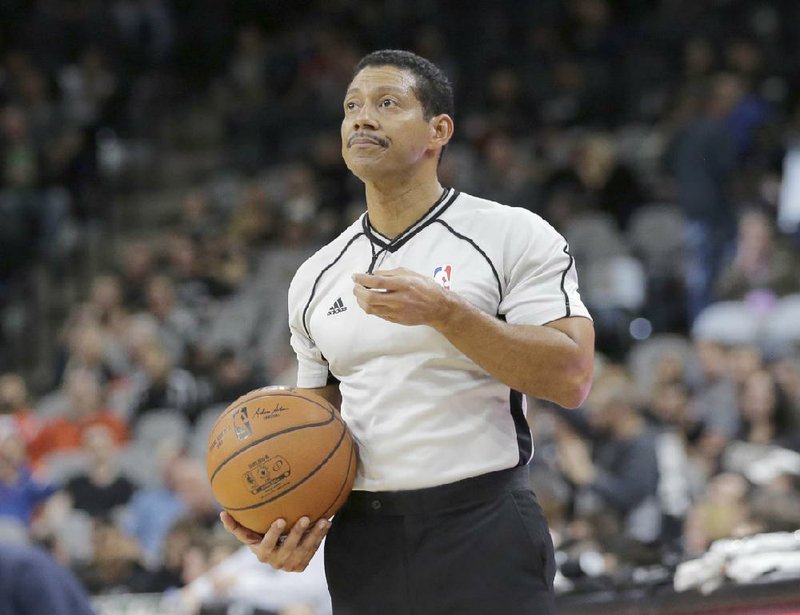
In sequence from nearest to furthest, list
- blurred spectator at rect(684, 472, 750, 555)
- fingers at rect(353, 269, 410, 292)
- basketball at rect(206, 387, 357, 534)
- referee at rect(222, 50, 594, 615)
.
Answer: fingers at rect(353, 269, 410, 292)
referee at rect(222, 50, 594, 615)
basketball at rect(206, 387, 357, 534)
blurred spectator at rect(684, 472, 750, 555)

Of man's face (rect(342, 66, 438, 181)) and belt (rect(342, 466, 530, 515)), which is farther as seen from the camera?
man's face (rect(342, 66, 438, 181))

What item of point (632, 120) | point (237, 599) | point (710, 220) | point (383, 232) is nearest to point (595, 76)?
point (632, 120)

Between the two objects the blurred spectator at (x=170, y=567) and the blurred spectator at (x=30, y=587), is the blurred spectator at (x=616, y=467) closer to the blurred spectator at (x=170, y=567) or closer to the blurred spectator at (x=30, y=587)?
the blurred spectator at (x=170, y=567)

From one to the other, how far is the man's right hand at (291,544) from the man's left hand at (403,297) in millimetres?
567

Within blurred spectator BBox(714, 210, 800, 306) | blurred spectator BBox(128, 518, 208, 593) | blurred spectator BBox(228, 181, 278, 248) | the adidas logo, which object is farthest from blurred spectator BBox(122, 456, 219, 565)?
the adidas logo

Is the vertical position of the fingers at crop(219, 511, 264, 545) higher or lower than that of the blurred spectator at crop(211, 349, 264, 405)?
higher

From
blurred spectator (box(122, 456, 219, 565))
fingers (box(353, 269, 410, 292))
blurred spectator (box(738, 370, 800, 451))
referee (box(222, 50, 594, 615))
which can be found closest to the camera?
fingers (box(353, 269, 410, 292))

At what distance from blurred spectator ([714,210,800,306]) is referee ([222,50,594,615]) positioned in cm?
607

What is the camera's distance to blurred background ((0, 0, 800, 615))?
7258 mm

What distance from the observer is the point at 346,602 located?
9.55 ft

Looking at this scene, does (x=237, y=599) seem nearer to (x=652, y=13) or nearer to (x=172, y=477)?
(x=172, y=477)

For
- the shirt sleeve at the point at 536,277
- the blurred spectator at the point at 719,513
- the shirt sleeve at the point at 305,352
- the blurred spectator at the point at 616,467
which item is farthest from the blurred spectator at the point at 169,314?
the shirt sleeve at the point at 536,277

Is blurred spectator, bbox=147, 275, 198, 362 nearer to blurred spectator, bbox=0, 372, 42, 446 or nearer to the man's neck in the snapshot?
blurred spectator, bbox=0, 372, 42, 446

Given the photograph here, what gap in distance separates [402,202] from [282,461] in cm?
67
